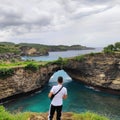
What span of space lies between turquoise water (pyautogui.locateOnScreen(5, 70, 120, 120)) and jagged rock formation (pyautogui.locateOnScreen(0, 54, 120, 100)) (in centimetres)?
197

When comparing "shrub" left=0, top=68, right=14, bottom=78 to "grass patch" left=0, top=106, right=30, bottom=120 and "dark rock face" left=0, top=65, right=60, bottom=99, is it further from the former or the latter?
"grass patch" left=0, top=106, right=30, bottom=120

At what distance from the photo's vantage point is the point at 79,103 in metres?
37.8

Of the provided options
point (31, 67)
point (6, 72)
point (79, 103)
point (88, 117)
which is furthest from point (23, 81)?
point (88, 117)

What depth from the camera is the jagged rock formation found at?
137 ft

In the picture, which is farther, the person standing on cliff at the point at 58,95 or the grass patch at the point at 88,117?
the grass patch at the point at 88,117

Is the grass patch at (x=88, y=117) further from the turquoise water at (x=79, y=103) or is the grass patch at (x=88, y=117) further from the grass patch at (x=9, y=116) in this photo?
the turquoise water at (x=79, y=103)

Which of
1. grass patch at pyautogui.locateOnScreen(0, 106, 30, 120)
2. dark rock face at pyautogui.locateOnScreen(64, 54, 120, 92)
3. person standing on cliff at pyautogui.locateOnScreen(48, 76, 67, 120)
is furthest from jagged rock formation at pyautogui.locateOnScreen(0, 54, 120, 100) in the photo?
person standing on cliff at pyautogui.locateOnScreen(48, 76, 67, 120)

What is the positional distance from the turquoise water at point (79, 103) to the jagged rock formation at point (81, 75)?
6.46 feet

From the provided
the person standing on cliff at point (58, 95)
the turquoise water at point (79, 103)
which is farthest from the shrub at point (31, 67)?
the person standing on cliff at point (58, 95)

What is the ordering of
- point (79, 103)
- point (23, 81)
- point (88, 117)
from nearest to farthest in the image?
point (88, 117)
point (79, 103)
point (23, 81)

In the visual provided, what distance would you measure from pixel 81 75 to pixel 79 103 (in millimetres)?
17682

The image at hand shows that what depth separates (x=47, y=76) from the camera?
166ft

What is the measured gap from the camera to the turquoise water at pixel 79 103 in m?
33.7

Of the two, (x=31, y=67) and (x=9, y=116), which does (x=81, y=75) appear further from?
(x=9, y=116)
